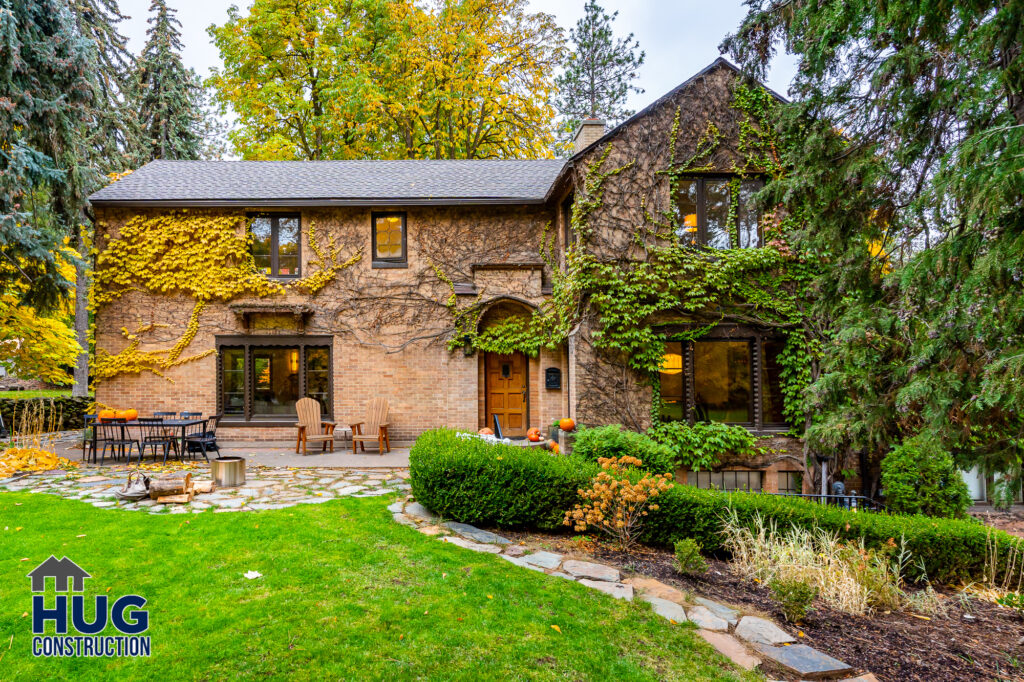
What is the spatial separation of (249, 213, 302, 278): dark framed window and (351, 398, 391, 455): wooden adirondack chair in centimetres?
367

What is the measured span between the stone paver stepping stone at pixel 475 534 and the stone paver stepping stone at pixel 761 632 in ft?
7.79

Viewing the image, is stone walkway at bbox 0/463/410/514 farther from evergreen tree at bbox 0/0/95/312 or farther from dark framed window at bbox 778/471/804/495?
dark framed window at bbox 778/471/804/495

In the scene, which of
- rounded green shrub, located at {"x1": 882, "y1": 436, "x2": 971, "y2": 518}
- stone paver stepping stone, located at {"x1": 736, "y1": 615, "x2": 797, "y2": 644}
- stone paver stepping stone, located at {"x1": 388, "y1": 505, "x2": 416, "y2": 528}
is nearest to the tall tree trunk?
stone paver stepping stone, located at {"x1": 388, "y1": 505, "x2": 416, "y2": 528}

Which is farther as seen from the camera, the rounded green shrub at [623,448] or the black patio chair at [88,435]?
the black patio chair at [88,435]

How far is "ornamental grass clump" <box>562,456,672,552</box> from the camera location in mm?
5371

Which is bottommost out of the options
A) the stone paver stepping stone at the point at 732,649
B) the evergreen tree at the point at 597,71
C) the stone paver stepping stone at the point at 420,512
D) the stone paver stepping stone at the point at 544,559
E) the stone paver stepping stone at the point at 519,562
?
the stone paver stepping stone at the point at 732,649

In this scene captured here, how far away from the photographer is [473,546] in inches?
207

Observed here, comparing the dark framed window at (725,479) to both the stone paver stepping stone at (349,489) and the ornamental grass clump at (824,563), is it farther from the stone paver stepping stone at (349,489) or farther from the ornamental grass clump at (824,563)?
the stone paver stepping stone at (349,489)

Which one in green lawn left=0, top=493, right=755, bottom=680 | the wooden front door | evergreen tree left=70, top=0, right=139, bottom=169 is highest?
evergreen tree left=70, top=0, right=139, bottom=169

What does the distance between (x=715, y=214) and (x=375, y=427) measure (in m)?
8.31

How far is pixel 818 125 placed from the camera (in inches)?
203

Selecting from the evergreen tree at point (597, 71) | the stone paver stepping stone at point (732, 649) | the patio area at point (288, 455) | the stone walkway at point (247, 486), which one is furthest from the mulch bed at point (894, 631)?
the evergreen tree at point (597, 71)

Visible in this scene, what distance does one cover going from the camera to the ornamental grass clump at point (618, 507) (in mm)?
5371

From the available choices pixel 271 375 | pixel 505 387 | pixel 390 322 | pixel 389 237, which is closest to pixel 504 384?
pixel 505 387
